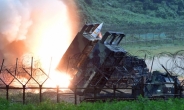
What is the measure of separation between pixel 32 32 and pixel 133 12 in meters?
48.8

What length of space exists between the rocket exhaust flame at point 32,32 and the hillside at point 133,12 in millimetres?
29630

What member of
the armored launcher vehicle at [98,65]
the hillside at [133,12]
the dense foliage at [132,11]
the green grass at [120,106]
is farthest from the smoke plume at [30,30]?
the dense foliage at [132,11]

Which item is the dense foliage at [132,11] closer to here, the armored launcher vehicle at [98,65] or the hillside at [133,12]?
the hillside at [133,12]

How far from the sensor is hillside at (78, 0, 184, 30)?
6731 centimetres

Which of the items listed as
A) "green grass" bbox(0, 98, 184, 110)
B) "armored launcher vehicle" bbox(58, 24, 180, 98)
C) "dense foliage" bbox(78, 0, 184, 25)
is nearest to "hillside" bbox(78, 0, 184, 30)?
"dense foliage" bbox(78, 0, 184, 25)

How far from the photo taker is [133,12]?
77000mm

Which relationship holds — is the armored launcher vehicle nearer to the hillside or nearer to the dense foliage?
the hillside

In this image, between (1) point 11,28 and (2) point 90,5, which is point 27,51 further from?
(2) point 90,5

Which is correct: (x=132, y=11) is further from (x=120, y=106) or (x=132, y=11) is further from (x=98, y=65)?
(x=120, y=106)

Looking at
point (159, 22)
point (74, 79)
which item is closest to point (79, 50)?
point (74, 79)

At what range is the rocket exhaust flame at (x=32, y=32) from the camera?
93.6 feet

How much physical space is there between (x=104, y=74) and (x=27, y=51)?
10280mm

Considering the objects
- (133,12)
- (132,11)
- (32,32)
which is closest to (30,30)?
(32,32)

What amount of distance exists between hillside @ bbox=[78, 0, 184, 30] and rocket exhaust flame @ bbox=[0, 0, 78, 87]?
29.6 meters
